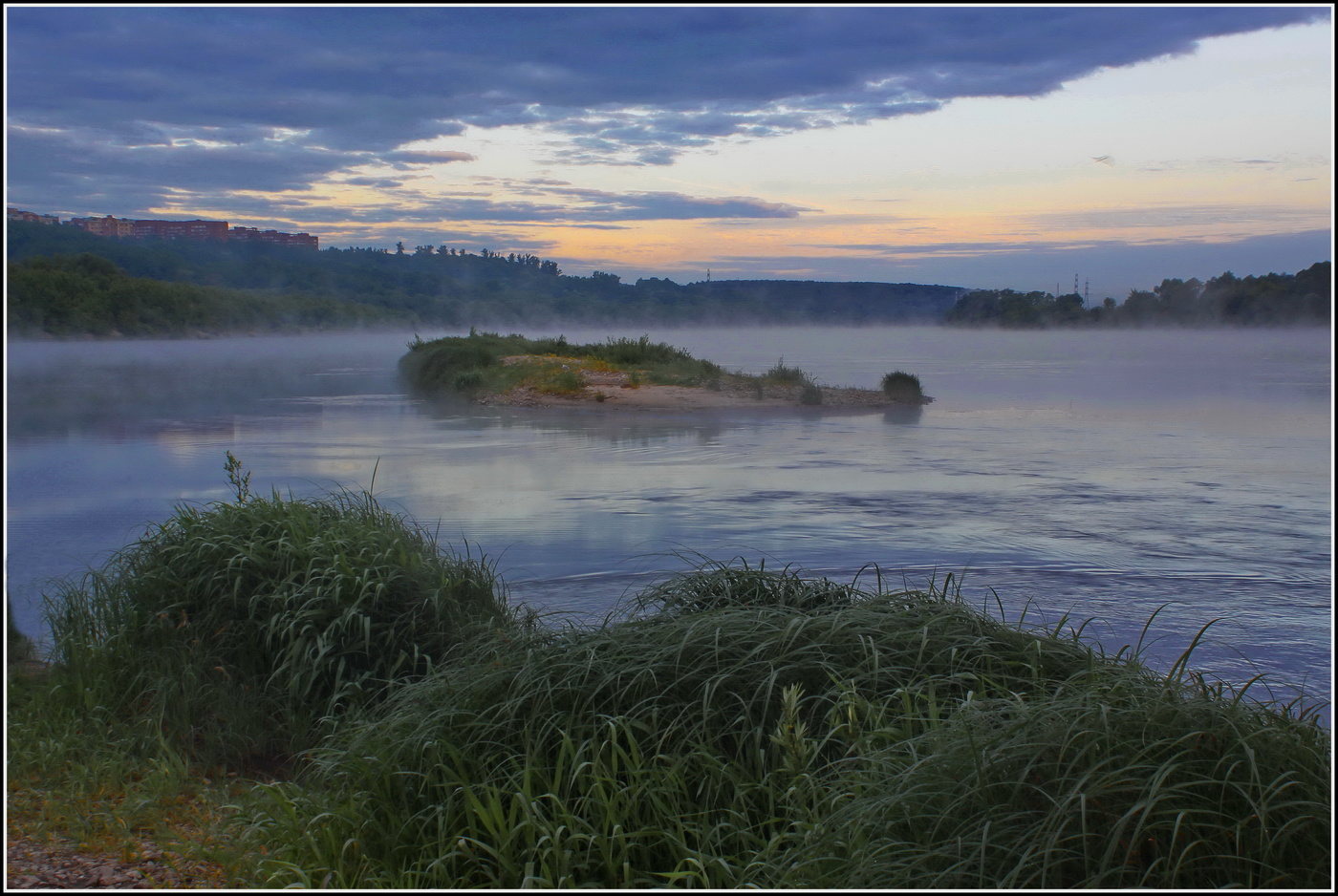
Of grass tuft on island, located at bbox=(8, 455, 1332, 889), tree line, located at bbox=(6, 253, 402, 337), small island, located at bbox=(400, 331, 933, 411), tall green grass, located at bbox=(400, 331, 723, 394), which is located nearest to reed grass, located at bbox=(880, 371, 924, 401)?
small island, located at bbox=(400, 331, 933, 411)

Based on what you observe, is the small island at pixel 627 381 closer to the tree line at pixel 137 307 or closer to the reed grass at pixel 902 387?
the reed grass at pixel 902 387

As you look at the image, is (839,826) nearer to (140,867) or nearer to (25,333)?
(140,867)

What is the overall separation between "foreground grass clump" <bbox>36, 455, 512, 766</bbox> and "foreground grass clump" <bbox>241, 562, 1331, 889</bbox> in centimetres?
52

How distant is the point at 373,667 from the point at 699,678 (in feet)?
5.65

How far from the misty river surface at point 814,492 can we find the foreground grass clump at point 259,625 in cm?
114

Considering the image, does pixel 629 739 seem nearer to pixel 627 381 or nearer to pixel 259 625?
pixel 259 625

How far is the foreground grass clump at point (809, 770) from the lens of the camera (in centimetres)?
229

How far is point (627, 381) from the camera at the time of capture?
75.3ft

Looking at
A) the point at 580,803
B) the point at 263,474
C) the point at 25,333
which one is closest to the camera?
the point at 580,803

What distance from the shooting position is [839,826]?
241 cm

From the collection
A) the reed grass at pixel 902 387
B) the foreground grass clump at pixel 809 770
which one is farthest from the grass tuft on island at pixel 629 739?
the reed grass at pixel 902 387

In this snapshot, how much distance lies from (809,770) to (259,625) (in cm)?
278

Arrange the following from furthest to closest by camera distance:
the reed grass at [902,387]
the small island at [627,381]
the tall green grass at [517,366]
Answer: the tall green grass at [517,366], the reed grass at [902,387], the small island at [627,381]

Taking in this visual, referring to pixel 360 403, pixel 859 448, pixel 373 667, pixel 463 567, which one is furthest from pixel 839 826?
pixel 360 403
